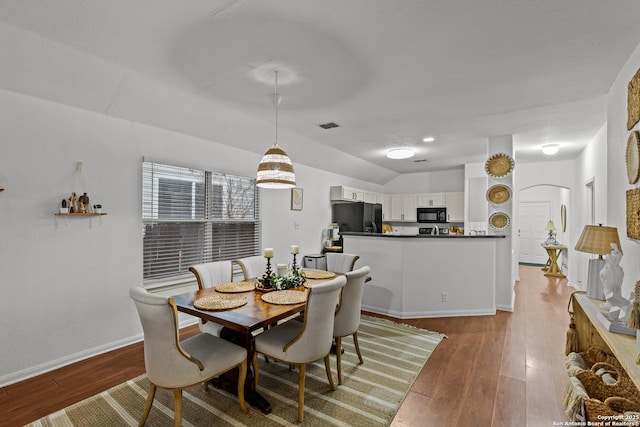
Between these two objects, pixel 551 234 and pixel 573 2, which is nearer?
pixel 573 2

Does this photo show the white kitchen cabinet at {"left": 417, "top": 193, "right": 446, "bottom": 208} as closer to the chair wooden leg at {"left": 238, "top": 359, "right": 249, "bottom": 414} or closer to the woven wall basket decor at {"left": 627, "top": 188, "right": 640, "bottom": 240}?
the woven wall basket decor at {"left": 627, "top": 188, "right": 640, "bottom": 240}

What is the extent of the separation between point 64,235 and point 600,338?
472 cm

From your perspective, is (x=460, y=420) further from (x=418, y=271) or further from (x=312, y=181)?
(x=312, y=181)

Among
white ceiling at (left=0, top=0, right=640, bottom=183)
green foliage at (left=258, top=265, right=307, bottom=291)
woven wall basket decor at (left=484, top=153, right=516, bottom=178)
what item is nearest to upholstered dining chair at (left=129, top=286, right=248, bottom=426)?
green foliage at (left=258, top=265, right=307, bottom=291)

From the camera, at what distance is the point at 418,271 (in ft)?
13.9

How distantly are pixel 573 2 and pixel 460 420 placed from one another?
107 inches

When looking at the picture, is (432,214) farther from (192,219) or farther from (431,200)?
(192,219)

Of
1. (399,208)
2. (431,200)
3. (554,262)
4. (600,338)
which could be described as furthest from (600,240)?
(554,262)

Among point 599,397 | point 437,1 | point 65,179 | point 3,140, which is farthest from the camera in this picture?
point 65,179

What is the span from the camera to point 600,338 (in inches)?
94.1

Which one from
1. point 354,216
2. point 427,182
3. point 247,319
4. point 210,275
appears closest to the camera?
point 247,319

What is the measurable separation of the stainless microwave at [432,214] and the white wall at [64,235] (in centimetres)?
588

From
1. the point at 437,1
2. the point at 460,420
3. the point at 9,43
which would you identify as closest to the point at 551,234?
the point at 460,420

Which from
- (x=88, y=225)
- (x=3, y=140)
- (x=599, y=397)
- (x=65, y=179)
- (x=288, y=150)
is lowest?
(x=599, y=397)
